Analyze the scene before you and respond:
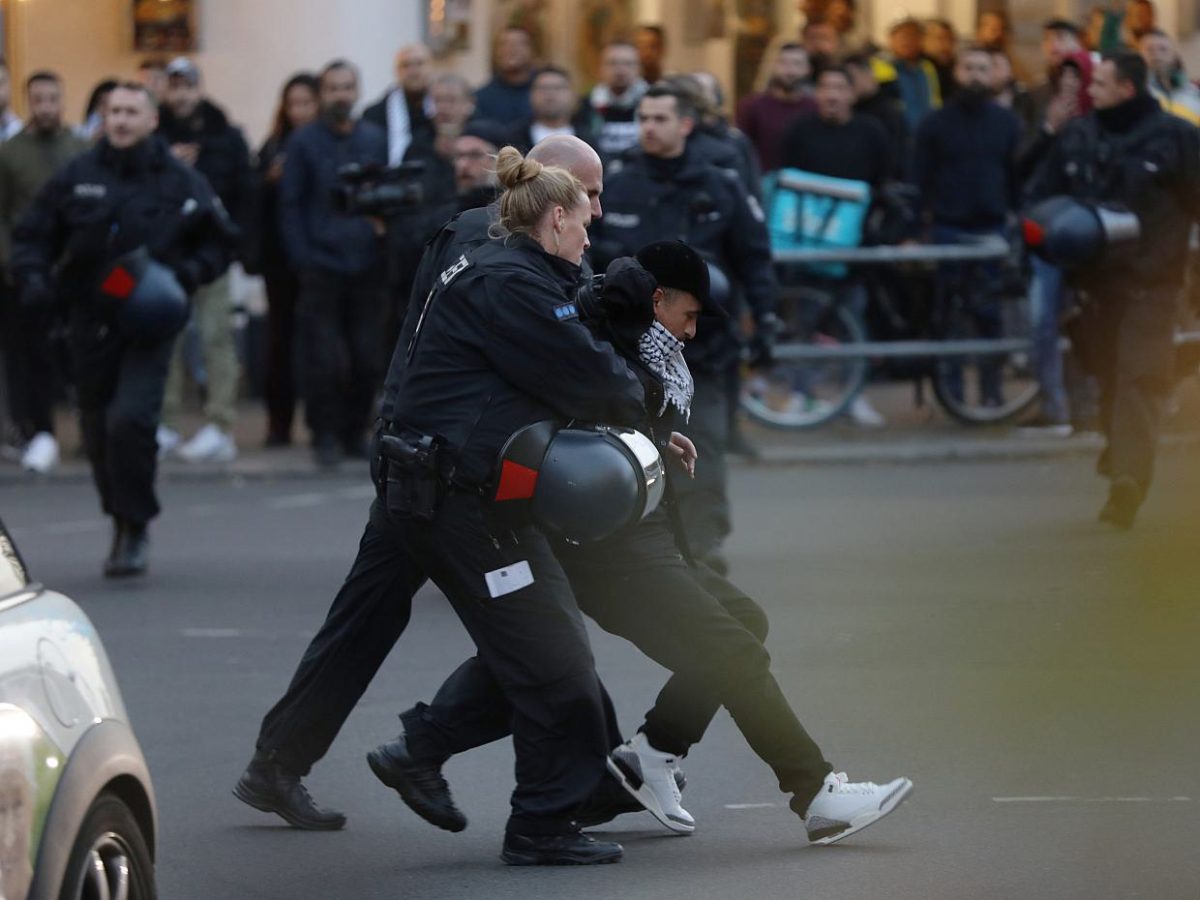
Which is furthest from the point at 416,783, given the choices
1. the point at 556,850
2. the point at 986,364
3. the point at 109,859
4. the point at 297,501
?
the point at 986,364

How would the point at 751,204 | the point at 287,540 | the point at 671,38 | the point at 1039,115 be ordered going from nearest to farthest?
the point at 751,204, the point at 287,540, the point at 1039,115, the point at 671,38

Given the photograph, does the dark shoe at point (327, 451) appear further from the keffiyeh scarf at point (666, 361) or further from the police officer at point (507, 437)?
the police officer at point (507, 437)

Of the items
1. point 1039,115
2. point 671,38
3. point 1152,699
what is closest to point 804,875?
point 1152,699

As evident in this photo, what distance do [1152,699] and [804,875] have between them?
220 cm

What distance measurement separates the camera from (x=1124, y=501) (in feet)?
35.7

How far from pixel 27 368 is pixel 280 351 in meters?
1.54

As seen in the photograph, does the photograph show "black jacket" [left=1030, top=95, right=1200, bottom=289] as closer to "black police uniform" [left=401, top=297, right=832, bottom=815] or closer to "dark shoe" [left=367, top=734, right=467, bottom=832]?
"black police uniform" [left=401, top=297, right=832, bottom=815]

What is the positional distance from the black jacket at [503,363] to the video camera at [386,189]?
242 inches

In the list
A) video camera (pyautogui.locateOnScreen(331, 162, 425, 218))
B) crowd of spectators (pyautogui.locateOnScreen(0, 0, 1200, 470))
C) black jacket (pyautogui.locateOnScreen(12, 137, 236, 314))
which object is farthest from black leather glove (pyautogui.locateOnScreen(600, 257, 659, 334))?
crowd of spectators (pyautogui.locateOnScreen(0, 0, 1200, 470))

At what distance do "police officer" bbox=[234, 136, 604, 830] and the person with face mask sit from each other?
27.7 ft

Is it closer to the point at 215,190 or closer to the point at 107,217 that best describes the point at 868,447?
the point at 215,190

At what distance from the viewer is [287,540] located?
11547 mm

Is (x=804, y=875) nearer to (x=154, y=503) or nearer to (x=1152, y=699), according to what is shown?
(x=1152, y=699)

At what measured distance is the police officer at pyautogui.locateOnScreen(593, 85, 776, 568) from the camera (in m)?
9.38
